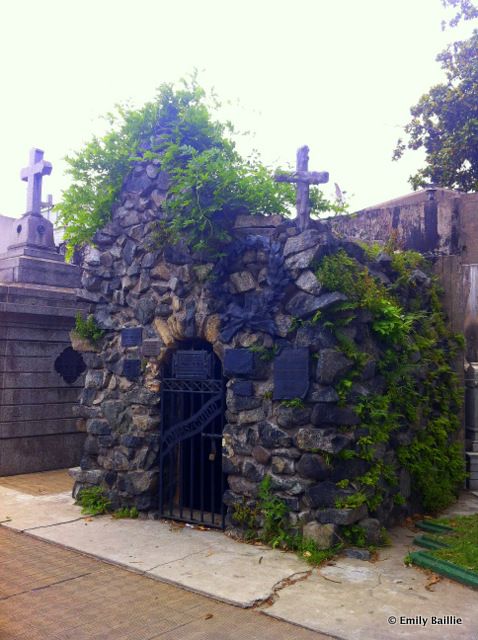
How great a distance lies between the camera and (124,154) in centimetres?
735

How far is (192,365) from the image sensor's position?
6793mm

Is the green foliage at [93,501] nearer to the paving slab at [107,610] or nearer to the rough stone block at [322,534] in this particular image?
the paving slab at [107,610]

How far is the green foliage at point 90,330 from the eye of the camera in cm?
769

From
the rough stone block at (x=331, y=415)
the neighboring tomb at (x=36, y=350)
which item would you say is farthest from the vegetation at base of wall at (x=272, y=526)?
the neighboring tomb at (x=36, y=350)

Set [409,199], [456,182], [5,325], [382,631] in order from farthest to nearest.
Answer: [456,182], [409,199], [5,325], [382,631]

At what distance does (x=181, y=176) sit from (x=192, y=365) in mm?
2082

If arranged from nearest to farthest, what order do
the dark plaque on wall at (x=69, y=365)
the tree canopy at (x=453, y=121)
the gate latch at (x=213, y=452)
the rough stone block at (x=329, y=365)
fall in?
the rough stone block at (x=329, y=365) → the gate latch at (x=213, y=452) → the dark plaque on wall at (x=69, y=365) → the tree canopy at (x=453, y=121)

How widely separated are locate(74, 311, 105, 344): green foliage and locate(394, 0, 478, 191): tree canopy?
10.4 metres

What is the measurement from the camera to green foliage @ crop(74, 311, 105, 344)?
25.2 ft

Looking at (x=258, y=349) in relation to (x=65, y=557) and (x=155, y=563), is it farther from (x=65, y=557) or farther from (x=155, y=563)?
(x=65, y=557)

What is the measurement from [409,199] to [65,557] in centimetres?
769

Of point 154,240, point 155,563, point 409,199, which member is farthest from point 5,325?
point 409,199

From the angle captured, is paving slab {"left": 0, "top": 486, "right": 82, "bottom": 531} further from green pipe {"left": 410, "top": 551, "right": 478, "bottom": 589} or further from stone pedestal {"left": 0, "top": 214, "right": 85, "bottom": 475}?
green pipe {"left": 410, "top": 551, "right": 478, "bottom": 589}

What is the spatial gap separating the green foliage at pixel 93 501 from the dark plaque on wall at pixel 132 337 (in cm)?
180
